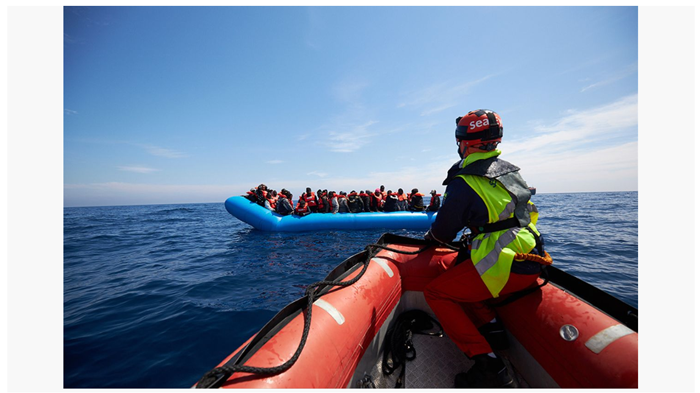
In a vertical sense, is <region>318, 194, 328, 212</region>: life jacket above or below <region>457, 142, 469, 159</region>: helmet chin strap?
below

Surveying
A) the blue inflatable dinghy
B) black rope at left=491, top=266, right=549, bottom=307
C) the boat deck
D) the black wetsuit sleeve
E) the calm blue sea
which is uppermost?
the black wetsuit sleeve

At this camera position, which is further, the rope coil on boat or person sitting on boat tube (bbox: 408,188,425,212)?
person sitting on boat tube (bbox: 408,188,425,212)

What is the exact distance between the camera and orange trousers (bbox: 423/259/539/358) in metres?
1.77

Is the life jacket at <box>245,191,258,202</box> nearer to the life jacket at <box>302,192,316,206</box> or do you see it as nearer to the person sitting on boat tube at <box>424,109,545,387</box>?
the life jacket at <box>302,192,316,206</box>

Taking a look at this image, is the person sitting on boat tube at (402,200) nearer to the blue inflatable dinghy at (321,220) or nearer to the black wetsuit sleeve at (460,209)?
the blue inflatable dinghy at (321,220)

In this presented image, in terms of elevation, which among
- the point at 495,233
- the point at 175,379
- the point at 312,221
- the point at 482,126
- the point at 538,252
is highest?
the point at 482,126

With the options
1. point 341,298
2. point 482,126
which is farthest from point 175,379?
point 482,126

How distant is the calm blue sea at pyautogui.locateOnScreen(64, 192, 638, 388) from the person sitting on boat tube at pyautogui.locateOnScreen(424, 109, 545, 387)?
2.85 meters

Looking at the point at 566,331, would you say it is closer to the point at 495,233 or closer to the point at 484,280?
the point at 484,280

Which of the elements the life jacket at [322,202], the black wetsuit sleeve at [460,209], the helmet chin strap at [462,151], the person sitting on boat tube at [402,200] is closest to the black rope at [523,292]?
the black wetsuit sleeve at [460,209]

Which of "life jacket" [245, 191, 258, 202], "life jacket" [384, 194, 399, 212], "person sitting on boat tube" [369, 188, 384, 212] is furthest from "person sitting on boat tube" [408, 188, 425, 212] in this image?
"life jacket" [245, 191, 258, 202]

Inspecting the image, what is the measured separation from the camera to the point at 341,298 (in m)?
2.06

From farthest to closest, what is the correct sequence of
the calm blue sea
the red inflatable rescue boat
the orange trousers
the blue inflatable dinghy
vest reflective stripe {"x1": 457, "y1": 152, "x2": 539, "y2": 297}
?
the blue inflatable dinghy → the calm blue sea → the orange trousers → vest reflective stripe {"x1": 457, "y1": 152, "x2": 539, "y2": 297} → the red inflatable rescue boat

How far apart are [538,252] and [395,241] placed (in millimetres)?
1615
